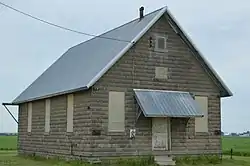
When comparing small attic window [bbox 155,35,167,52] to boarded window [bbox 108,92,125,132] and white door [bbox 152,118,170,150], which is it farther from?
white door [bbox 152,118,170,150]

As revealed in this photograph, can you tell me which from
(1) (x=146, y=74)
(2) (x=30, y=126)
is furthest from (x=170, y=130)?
(2) (x=30, y=126)

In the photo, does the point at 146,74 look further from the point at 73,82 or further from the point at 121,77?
→ the point at 73,82

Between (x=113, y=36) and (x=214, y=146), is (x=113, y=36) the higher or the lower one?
the higher one

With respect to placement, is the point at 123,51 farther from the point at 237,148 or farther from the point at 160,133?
the point at 237,148

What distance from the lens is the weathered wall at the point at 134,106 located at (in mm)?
23266

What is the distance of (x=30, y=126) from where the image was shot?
30969 millimetres

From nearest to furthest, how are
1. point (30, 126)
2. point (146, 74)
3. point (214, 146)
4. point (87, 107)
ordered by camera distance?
point (87, 107) → point (146, 74) → point (214, 146) → point (30, 126)

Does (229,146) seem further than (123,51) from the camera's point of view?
Yes

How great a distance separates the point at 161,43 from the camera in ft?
83.5

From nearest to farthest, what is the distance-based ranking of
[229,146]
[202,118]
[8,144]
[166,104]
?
[166,104] < [202,118] < [8,144] < [229,146]

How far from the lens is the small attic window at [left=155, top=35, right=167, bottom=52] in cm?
2525

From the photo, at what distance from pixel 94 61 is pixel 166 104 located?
4.36 meters

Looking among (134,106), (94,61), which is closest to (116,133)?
(134,106)

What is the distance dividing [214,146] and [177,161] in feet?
9.10
